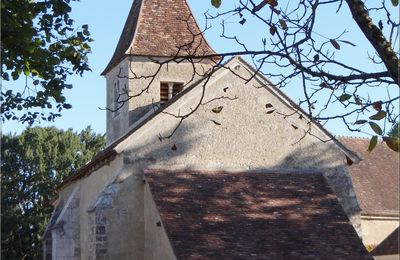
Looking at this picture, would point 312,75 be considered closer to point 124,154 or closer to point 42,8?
point 42,8

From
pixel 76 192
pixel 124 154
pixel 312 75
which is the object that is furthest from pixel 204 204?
pixel 312 75

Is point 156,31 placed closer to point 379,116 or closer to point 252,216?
point 252,216

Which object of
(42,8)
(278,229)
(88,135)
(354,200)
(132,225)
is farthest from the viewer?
(88,135)

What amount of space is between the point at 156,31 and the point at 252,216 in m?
7.53

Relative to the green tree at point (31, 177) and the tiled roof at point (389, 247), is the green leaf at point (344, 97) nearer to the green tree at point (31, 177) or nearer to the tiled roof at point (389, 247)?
the tiled roof at point (389, 247)

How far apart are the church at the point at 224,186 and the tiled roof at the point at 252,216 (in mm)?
26

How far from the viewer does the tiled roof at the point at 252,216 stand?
17.3m

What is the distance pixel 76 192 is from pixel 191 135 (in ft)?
16.1

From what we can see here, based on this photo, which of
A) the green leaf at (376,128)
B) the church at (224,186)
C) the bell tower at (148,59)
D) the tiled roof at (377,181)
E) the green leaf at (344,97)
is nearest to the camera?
the green leaf at (376,128)

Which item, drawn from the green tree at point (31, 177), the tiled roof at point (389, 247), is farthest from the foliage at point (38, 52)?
the green tree at point (31, 177)

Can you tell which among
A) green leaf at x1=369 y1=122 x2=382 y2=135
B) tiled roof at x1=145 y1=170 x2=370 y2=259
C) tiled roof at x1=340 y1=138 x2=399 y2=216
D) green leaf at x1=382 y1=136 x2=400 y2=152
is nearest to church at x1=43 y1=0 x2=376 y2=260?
tiled roof at x1=145 y1=170 x2=370 y2=259

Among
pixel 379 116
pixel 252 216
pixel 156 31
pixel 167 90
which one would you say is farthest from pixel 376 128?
pixel 156 31

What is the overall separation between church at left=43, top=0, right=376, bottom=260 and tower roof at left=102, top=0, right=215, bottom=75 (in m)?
1.76

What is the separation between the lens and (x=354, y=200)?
2075 centimetres
